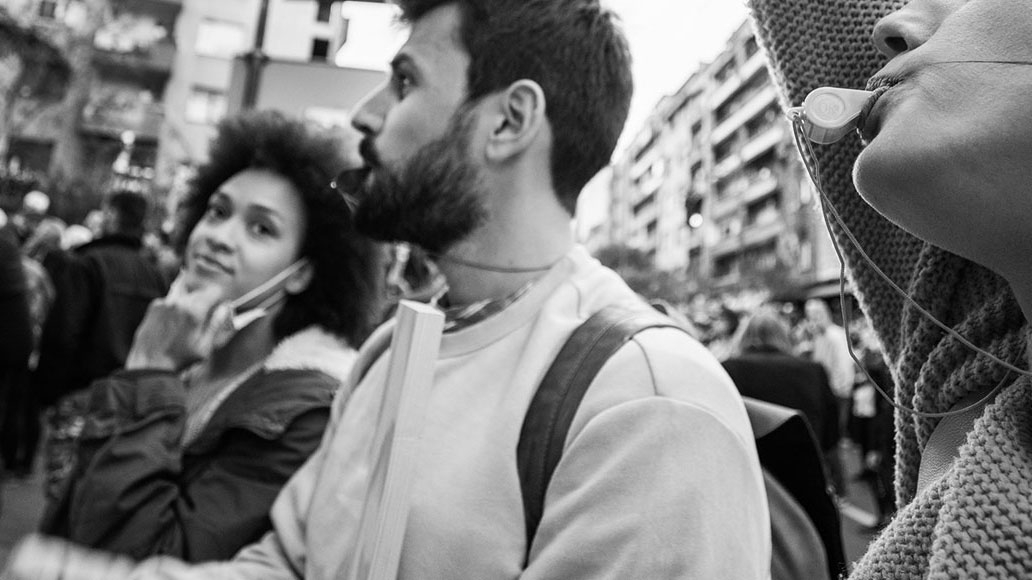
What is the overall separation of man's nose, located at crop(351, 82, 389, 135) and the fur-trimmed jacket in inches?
26.2

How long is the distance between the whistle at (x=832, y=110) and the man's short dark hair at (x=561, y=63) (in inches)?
33.6

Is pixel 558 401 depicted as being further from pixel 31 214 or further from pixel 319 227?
pixel 31 214

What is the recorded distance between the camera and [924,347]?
0.93 m

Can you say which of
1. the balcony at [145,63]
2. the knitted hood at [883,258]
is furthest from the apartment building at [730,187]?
the knitted hood at [883,258]

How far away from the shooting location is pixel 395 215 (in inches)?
63.6

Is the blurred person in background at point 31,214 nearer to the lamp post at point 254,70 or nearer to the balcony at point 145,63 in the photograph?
the lamp post at point 254,70

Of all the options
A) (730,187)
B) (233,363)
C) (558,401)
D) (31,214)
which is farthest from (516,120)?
(730,187)

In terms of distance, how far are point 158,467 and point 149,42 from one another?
93.9 feet

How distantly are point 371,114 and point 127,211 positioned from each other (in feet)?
13.2

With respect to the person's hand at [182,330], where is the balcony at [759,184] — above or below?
below

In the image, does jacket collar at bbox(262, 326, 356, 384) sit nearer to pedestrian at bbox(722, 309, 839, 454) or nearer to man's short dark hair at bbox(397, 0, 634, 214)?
man's short dark hair at bbox(397, 0, 634, 214)

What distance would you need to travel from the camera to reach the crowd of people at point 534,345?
0.76 m

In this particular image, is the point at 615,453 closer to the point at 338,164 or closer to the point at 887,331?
the point at 887,331

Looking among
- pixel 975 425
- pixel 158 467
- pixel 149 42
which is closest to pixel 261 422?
pixel 158 467
